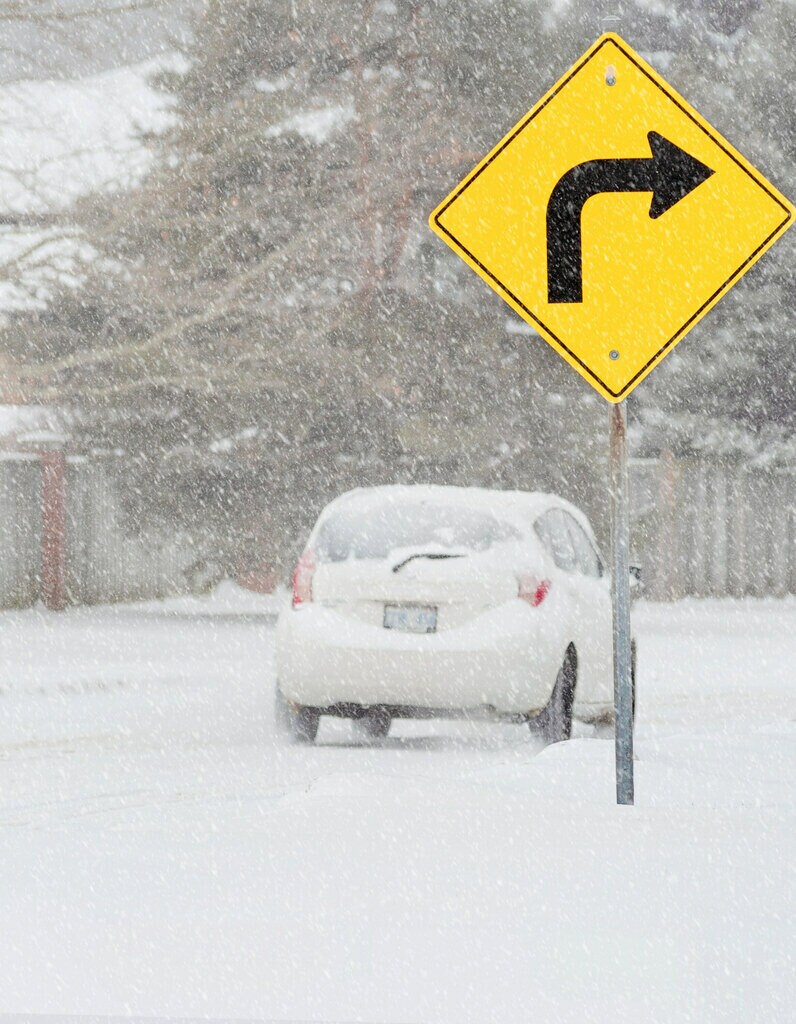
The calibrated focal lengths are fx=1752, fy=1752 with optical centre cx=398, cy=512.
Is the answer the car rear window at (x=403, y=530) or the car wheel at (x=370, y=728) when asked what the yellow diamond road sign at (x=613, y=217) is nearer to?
the car rear window at (x=403, y=530)

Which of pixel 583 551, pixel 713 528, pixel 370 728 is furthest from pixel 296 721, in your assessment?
pixel 713 528

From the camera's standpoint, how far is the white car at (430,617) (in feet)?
34.0

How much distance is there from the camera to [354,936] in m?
5.08

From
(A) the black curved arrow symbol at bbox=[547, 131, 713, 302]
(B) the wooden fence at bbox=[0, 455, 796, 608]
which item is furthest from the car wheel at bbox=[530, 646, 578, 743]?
(B) the wooden fence at bbox=[0, 455, 796, 608]

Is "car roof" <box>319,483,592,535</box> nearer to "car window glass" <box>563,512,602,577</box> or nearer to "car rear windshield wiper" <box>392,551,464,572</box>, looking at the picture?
"car rear windshield wiper" <box>392,551,464,572</box>

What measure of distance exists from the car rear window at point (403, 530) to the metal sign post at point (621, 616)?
3.29 m

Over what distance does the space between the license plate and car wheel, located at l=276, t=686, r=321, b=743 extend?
792mm

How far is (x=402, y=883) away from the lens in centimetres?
569

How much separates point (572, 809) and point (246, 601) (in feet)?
62.6

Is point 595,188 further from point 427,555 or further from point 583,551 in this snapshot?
point 583,551

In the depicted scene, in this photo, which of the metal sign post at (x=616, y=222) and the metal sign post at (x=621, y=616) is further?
the metal sign post at (x=621, y=616)

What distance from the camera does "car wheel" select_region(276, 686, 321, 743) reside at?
35.5 feet

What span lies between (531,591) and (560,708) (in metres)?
0.79

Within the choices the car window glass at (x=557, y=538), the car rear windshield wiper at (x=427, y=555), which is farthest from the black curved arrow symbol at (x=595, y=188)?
the car window glass at (x=557, y=538)
